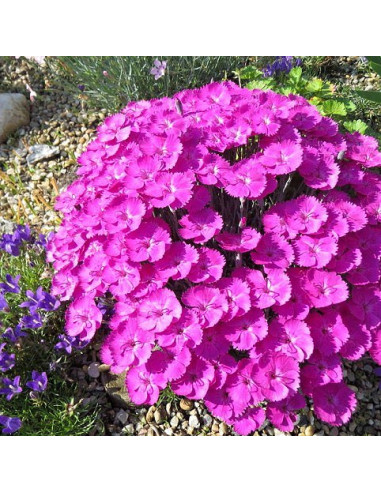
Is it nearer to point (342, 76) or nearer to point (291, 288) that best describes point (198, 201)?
point (291, 288)

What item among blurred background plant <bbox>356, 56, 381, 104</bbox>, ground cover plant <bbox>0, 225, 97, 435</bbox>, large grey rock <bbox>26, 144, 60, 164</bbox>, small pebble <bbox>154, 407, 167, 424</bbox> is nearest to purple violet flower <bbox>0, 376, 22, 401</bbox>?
ground cover plant <bbox>0, 225, 97, 435</bbox>

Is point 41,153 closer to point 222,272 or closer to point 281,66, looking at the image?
point 281,66

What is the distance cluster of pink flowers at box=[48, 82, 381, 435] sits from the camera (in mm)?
1475

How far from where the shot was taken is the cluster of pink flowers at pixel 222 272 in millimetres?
1475

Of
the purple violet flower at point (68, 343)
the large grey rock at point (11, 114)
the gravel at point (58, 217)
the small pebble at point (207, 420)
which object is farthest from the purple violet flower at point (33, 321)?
the large grey rock at point (11, 114)

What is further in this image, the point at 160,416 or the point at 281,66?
the point at 281,66

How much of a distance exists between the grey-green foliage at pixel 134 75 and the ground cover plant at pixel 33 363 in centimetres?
126

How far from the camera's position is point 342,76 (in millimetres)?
3480

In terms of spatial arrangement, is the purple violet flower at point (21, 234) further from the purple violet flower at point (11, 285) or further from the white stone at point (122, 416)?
the white stone at point (122, 416)

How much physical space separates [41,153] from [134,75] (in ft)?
2.53

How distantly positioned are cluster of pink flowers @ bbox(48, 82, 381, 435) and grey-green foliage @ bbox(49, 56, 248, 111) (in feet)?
4.26

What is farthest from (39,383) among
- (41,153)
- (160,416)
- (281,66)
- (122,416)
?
(281,66)

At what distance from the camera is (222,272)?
5.19 feet

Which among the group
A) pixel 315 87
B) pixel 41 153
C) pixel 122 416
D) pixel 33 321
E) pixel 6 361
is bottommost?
pixel 122 416
